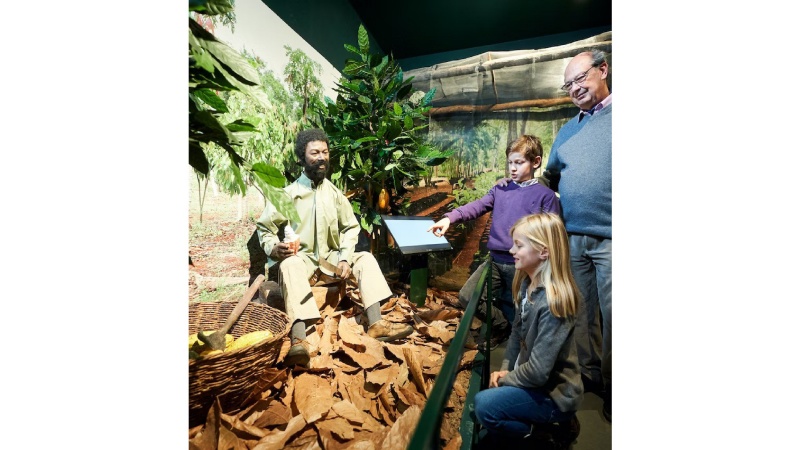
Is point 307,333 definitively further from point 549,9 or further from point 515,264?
point 549,9

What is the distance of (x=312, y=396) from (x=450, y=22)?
102cm

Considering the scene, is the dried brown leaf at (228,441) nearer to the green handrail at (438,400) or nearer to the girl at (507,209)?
the green handrail at (438,400)

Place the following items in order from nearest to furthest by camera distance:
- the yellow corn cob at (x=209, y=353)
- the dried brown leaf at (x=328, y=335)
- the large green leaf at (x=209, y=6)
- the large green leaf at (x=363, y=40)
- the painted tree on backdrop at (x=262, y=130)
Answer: the large green leaf at (x=209, y=6), the yellow corn cob at (x=209, y=353), the painted tree on backdrop at (x=262, y=130), the dried brown leaf at (x=328, y=335), the large green leaf at (x=363, y=40)

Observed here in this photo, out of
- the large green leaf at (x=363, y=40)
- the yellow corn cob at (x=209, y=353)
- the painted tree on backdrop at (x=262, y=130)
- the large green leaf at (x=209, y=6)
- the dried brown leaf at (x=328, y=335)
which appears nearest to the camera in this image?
the large green leaf at (x=209, y=6)

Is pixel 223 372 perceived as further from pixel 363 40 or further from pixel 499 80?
pixel 499 80

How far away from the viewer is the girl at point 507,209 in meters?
0.86

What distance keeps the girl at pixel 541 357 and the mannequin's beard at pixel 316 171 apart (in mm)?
558

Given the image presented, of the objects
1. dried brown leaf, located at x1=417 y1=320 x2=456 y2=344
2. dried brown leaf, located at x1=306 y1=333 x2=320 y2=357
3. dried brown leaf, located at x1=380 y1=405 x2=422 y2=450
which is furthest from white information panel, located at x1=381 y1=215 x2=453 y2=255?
dried brown leaf, located at x1=380 y1=405 x2=422 y2=450

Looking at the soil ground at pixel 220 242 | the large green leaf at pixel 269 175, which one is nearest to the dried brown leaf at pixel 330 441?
the soil ground at pixel 220 242

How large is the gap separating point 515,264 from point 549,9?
27.4 inches

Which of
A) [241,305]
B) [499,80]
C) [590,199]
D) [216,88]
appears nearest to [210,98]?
[216,88]

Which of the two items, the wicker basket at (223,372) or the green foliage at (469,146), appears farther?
the green foliage at (469,146)

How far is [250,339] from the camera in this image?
698 mm
